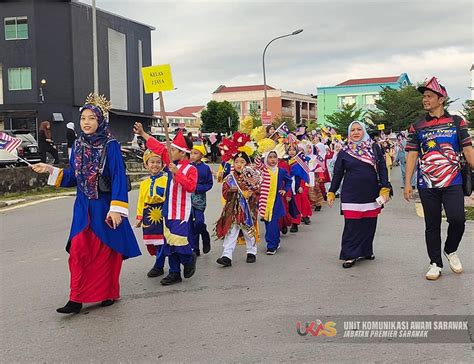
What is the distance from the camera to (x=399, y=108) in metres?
49.7

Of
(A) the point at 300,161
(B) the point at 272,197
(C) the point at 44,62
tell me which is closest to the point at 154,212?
(B) the point at 272,197

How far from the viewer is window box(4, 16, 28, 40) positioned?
116 ft

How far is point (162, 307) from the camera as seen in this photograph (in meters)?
5.27

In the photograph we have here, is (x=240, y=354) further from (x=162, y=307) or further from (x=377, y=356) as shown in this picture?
(x=162, y=307)

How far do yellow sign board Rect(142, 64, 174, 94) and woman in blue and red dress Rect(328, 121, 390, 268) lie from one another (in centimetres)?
241


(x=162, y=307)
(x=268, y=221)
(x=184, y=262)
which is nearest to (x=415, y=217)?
(x=268, y=221)

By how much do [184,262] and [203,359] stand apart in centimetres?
230

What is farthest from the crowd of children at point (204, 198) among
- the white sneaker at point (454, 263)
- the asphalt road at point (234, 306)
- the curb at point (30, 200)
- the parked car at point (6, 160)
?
the parked car at point (6, 160)

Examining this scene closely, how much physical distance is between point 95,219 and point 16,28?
3422 centimetres

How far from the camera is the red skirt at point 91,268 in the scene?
16.6 ft

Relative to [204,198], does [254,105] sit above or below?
above

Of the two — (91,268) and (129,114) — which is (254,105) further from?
(91,268)

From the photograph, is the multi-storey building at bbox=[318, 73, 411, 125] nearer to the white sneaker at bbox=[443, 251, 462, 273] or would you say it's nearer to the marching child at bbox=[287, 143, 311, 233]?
the marching child at bbox=[287, 143, 311, 233]

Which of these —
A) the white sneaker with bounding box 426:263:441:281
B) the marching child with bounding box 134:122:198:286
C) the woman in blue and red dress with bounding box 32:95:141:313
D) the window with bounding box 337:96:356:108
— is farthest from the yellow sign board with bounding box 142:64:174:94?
the window with bounding box 337:96:356:108
